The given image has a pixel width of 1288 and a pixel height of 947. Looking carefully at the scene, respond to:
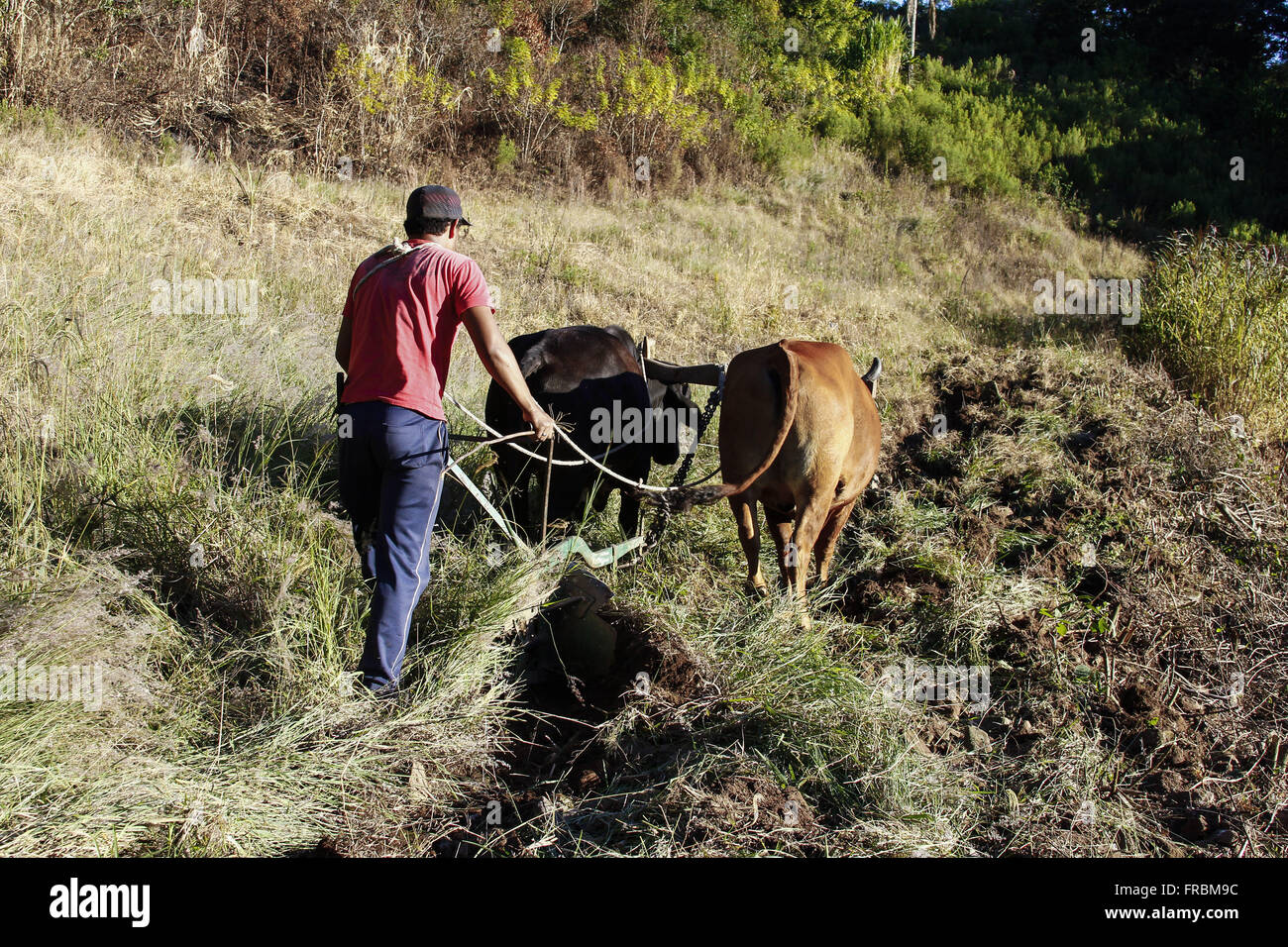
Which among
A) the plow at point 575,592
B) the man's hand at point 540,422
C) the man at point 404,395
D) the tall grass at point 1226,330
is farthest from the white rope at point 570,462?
the tall grass at point 1226,330

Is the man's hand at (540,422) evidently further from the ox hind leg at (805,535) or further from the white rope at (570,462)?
the ox hind leg at (805,535)

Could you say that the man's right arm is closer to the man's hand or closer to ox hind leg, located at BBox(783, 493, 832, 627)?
the man's hand

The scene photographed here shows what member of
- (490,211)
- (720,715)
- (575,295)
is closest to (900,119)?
(490,211)

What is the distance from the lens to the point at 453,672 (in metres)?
3.78

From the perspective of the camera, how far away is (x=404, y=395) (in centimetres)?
353

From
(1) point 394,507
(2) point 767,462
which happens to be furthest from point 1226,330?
(1) point 394,507

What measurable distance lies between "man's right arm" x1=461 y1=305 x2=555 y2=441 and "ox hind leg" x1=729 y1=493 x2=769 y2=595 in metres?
1.71

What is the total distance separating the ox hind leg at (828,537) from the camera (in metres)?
5.32

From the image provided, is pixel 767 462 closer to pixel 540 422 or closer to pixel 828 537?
pixel 828 537

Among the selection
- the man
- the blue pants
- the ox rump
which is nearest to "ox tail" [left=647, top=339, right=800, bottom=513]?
the ox rump

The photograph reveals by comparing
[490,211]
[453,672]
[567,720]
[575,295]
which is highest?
[490,211]

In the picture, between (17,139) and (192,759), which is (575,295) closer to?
(17,139)

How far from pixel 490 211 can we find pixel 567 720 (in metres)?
11.2

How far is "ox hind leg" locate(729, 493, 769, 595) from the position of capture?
5168 mm
